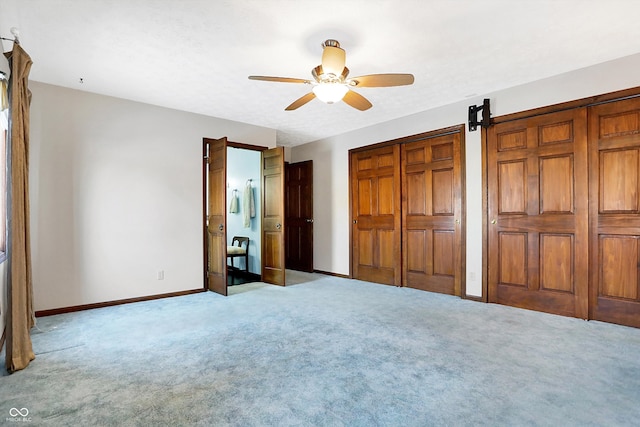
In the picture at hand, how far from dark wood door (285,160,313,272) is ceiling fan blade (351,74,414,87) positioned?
3.77 meters

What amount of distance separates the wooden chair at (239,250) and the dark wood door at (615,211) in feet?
16.1

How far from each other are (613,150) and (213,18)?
3850mm

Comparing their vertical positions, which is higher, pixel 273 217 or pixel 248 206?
pixel 248 206

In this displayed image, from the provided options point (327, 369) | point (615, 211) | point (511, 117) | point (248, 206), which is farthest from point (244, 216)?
point (615, 211)

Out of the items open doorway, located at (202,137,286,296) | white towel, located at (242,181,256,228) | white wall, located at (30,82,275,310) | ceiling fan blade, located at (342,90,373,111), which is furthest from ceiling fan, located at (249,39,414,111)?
white towel, located at (242,181,256,228)

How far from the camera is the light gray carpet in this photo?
1.75 m

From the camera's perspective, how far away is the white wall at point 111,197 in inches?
141

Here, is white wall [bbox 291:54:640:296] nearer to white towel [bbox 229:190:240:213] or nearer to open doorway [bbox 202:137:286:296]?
open doorway [bbox 202:137:286:296]

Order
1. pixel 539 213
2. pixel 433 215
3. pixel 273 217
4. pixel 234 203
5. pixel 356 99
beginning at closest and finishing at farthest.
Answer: pixel 356 99 < pixel 539 213 < pixel 433 215 < pixel 273 217 < pixel 234 203

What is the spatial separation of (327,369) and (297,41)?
102 inches

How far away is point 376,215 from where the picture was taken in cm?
531

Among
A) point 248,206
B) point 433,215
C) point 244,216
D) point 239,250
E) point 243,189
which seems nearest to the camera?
point 433,215

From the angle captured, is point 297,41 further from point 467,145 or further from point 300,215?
point 300,215

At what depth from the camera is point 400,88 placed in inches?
150
